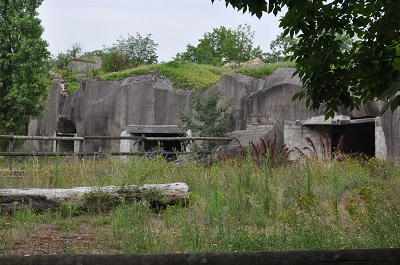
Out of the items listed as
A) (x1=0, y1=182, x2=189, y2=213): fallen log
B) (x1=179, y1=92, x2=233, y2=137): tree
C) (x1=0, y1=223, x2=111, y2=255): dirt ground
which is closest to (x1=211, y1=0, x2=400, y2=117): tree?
(x1=0, y1=223, x2=111, y2=255): dirt ground

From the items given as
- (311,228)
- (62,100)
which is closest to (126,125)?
(62,100)

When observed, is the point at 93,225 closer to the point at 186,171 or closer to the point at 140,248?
the point at 140,248

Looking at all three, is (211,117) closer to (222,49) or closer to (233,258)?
(233,258)

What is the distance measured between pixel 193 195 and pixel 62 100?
56.6 feet

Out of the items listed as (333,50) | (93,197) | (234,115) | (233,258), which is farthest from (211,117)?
(233,258)

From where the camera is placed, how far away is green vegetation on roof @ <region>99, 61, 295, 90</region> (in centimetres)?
2017

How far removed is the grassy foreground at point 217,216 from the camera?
6102 mm

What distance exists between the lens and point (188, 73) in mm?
22328

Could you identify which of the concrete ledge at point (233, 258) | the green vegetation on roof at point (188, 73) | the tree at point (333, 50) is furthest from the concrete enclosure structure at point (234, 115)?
the concrete ledge at point (233, 258)

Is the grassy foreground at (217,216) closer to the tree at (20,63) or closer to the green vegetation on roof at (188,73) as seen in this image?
the green vegetation on roof at (188,73)

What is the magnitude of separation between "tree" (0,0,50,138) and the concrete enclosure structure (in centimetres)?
157

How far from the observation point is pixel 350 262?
299 centimetres

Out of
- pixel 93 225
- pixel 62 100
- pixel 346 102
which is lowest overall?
A: pixel 93 225

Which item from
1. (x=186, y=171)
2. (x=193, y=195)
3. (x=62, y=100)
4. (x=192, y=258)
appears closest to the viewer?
(x=192, y=258)
